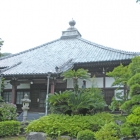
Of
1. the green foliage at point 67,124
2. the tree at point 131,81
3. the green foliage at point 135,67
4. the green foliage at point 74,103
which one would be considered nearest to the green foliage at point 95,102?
the green foliage at point 74,103

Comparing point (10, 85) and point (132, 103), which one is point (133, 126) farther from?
point (10, 85)

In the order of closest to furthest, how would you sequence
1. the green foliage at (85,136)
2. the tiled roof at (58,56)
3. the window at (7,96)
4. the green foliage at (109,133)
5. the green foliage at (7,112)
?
1. the green foliage at (109,133)
2. the green foliage at (85,136)
3. the green foliage at (7,112)
4. the tiled roof at (58,56)
5. the window at (7,96)

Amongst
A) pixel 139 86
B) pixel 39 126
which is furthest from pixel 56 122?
pixel 139 86

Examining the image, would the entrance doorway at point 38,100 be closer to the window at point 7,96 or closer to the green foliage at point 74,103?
the window at point 7,96

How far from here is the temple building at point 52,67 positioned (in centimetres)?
1656

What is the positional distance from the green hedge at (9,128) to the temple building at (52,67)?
4833 millimetres

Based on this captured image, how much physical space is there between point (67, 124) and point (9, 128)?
10.9ft

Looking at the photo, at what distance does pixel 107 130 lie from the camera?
824cm

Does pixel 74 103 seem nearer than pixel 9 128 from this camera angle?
Yes

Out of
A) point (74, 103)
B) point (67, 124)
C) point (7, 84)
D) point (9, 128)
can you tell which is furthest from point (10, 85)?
point (67, 124)

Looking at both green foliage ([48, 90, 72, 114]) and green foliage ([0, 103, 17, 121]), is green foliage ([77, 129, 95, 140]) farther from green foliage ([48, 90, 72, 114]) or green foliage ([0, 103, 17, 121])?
green foliage ([0, 103, 17, 121])

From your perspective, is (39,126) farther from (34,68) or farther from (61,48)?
(61,48)

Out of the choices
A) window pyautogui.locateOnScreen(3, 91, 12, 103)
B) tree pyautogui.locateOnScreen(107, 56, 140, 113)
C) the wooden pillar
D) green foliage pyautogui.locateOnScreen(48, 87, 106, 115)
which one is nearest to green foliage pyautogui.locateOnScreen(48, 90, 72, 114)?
green foliage pyautogui.locateOnScreen(48, 87, 106, 115)

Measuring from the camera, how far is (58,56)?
810 inches
